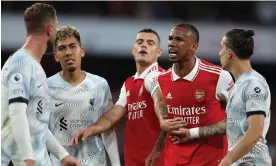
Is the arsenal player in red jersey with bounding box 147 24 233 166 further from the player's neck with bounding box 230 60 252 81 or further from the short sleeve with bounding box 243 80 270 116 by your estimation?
the short sleeve with bounding box 243 80 270 116

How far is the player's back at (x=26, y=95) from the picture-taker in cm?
490

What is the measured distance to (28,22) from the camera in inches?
205

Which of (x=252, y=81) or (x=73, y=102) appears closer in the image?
(x=252, y=81)

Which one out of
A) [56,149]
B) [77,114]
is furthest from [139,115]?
[56,149]

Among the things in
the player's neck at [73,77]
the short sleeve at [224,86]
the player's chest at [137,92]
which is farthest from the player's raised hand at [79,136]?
the short sleeve at [224,86]

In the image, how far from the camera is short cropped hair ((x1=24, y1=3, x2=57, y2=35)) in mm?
5203

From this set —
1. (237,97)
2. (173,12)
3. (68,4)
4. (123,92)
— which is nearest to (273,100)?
(173,12)

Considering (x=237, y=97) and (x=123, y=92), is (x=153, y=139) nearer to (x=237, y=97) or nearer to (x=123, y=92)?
(x=123, y=92)

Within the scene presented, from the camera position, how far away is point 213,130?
604 cm

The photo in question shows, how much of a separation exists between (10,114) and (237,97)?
1673mm

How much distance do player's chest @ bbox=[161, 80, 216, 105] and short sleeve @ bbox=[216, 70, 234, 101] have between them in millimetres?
46

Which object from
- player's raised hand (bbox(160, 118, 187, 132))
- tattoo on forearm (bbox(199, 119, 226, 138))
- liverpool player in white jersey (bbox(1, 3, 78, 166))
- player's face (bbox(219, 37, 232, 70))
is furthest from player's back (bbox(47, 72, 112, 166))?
player's face (bbox(219, 37, 232, 70))

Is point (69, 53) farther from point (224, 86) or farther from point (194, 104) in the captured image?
point (224, 86)

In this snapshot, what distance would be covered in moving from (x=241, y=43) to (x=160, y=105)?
1.16 meters
